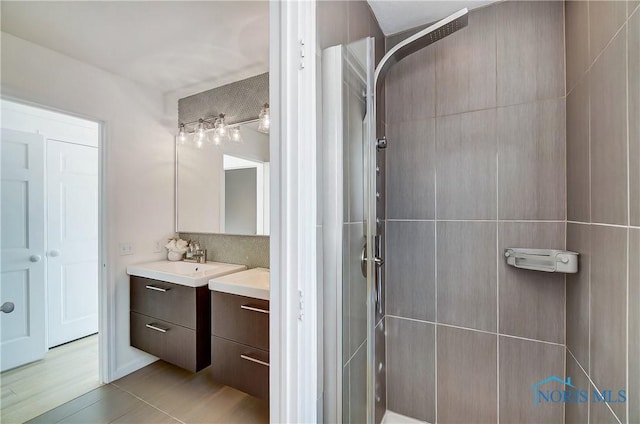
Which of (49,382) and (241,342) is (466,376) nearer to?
(241,342)

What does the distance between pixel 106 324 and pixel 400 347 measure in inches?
86.7

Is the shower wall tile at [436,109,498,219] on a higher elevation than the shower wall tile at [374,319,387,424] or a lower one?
higher

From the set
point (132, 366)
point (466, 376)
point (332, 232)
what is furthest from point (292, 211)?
point (132, 366)

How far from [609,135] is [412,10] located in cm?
118

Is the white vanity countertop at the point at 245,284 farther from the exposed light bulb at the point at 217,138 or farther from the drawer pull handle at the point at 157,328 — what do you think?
the exposed light bulb at the point at 217,138

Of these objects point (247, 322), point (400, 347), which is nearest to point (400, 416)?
point (400, 347)

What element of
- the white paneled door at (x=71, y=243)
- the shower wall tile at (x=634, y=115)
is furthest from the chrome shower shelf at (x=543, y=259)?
the white paneled door at (x=71, y=243)

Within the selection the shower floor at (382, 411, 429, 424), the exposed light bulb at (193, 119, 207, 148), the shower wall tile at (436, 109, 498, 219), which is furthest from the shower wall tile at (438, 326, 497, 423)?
the exposed light bulb at (193, 119, 207, 148)

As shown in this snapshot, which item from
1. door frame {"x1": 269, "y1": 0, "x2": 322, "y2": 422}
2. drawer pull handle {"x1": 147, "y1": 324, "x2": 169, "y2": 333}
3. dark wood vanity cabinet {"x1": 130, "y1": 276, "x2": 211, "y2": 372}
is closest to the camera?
door frame {"x1": 269, "y1": 0, "x2": 322, "y2": 422}

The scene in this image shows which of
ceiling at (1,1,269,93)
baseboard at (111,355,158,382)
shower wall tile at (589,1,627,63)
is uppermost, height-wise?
ceiling at (1,1,269,93)

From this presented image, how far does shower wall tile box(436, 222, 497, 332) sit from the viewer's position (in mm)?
1468

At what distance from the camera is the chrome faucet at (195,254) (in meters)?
2.51

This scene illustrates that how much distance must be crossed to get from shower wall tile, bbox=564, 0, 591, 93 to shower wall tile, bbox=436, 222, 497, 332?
0.75 m

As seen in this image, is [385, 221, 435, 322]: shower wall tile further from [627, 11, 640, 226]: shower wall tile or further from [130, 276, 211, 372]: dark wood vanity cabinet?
[130, 276, 211, 372]: dark wood vanity cabinet
